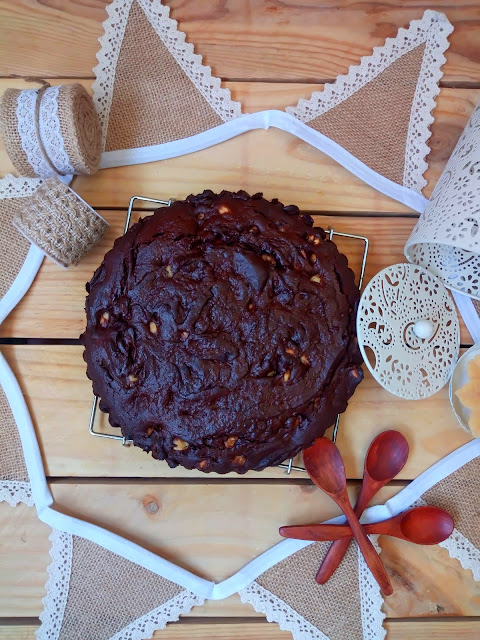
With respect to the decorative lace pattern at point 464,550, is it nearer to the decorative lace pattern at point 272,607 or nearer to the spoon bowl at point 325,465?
the spoon bowl at point 325,465

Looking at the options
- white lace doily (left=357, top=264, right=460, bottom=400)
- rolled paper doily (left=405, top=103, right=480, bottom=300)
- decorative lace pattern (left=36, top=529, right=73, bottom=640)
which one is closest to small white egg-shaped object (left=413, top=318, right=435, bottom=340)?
white lace doily (left=357, top=264, right=460, bottom=400)

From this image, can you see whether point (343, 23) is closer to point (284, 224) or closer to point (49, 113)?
point (284, 224)

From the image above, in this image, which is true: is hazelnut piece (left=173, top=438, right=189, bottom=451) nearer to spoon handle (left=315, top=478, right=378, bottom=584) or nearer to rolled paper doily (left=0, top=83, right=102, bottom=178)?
spoon handle (left=315, top=478, right=378, bottom=584)

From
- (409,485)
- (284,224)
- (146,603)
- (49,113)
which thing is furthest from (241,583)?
(49,113)

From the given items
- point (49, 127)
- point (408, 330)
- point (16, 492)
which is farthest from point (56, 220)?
point (408, 330)

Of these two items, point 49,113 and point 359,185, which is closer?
point 49,113

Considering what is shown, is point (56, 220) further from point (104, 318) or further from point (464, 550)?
point (464, 550)

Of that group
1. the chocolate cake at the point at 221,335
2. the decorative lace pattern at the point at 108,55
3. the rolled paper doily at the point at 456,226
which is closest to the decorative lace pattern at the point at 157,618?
the chocolate cake at the point at 221,335
